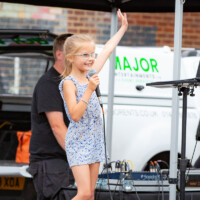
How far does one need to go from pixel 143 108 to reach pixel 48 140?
7.24 feet

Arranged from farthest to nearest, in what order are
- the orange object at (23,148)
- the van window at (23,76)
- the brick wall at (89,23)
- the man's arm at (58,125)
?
the brick wall at (89,23), the van window at (23,76), the orange object at (23,148), the man's arm at (58,125)

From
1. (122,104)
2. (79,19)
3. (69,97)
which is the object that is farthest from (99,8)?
(79,19)

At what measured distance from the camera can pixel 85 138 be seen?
11.6 feet

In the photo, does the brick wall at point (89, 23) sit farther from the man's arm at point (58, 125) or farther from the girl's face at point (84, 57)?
the girl's face at point (84, 57)

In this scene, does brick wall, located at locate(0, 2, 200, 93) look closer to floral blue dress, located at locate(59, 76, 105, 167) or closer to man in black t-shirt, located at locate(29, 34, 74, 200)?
man in black t-shirt, located at locate(29, 34, 74, 200)

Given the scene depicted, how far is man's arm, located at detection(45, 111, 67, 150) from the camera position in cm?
416

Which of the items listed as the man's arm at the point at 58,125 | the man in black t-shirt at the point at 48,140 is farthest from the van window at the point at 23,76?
the man's arm at the point at 58,125

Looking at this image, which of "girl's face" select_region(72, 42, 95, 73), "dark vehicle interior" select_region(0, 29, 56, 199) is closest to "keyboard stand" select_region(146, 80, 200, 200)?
"girl's face" select_region(72, 42, 95, 73)

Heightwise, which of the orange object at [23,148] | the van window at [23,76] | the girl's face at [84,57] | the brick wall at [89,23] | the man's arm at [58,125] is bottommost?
the orange object at [23,148]

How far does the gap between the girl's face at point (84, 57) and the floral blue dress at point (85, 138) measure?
0.10 meters

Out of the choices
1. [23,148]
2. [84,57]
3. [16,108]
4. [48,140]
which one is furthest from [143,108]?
[84,57]

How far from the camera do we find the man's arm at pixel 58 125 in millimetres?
4156

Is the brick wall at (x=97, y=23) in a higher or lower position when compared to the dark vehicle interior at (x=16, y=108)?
higher

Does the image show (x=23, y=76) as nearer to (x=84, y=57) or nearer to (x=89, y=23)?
(x=89, y=23)
